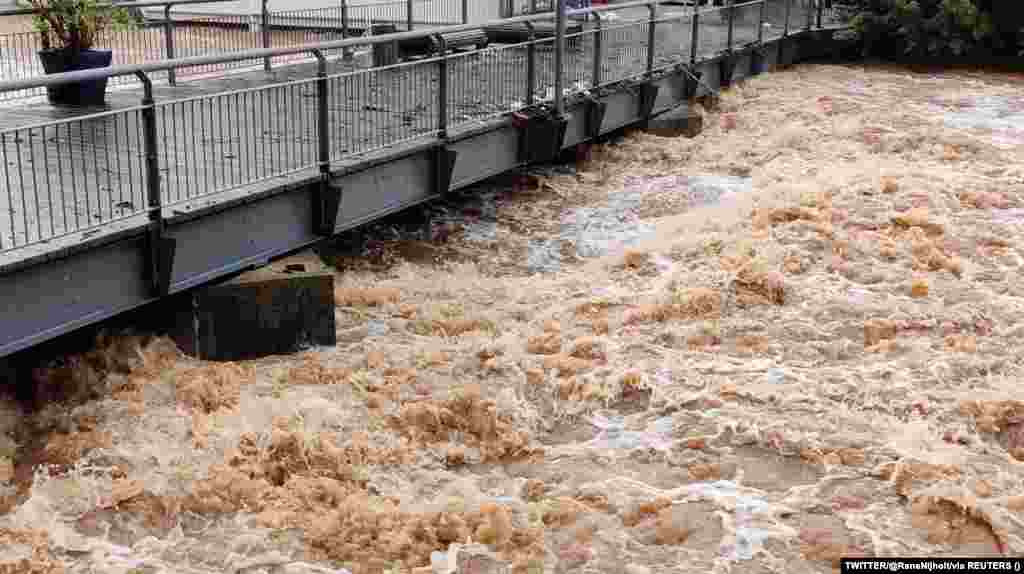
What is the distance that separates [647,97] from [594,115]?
2.17 m

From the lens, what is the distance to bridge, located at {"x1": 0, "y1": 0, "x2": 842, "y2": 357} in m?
8.23

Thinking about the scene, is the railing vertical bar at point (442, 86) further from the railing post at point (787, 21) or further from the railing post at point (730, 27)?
the railing post at point (787, 21)

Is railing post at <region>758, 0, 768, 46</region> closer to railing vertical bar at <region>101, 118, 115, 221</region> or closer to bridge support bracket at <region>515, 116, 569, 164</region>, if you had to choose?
bridge support bracket at <region>515, 116, 569, 164</region>

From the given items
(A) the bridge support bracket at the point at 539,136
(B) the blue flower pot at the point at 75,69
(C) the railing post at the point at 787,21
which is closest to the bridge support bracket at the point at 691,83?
(A) the bridge support bracket at the point at 539,136

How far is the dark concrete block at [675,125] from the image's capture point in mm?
18359

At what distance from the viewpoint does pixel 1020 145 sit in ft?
60.3

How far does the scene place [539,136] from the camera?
1394 cm

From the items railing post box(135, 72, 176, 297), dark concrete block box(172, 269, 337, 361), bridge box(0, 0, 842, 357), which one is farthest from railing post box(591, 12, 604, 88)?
railing post box(135, 72, 176, 297)

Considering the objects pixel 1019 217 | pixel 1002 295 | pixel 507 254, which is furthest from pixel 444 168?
pixel 1019 217

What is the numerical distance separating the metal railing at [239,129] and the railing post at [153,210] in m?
0.01

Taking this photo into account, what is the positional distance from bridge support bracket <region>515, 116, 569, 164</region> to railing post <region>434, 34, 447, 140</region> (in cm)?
166

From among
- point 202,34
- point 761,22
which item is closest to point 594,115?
point 202,34

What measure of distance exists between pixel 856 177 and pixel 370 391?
8935 mm

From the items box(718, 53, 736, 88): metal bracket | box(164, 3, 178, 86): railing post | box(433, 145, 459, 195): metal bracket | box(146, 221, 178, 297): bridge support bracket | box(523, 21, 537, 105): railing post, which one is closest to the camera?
box(146, 221, 178, 297): bridge support bracket
